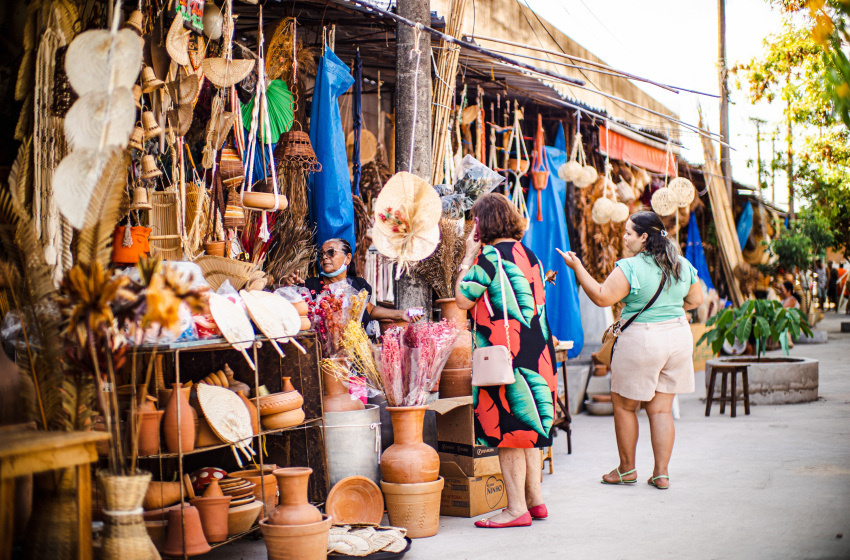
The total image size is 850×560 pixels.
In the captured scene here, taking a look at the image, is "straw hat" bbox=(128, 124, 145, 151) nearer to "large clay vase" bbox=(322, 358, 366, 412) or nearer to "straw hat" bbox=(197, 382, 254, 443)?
"straw hat" bbox=(197, 382, 254, 443)

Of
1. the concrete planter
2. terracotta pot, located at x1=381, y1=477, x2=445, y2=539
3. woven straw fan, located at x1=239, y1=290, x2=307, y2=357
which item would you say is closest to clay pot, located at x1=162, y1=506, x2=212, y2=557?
woven straw fan, located at x1=239, y1=290, x2=307, y2=357

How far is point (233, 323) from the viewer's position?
3.45 metres

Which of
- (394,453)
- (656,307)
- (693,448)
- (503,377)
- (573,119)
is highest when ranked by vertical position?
Result: (573,119)

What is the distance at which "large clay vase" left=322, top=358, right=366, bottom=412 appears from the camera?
3959 mm

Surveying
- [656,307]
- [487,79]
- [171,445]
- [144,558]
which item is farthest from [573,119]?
[144,558]

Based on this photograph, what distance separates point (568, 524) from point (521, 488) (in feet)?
1.02

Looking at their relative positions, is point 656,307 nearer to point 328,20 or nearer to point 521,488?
point 521,488

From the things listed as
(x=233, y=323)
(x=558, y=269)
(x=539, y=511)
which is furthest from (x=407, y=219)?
(x=558, y=269)

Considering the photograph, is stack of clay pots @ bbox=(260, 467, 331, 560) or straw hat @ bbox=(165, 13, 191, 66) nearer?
stack of clay pots @ bbox=(260, 467, 331, 560)

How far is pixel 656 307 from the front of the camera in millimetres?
4504

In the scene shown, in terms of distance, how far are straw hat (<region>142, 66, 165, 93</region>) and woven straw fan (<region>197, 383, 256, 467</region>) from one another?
1.44 metres

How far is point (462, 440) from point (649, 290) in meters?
1.38

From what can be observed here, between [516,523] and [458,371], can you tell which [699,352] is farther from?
[516,523]

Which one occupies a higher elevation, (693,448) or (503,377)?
(503,377)
